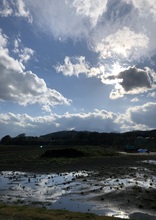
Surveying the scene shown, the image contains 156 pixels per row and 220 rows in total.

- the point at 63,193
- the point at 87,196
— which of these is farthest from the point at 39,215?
the point at 63,193

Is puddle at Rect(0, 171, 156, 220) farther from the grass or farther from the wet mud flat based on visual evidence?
the grass

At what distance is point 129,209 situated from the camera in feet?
79.5

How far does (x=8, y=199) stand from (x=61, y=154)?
65.2 metres

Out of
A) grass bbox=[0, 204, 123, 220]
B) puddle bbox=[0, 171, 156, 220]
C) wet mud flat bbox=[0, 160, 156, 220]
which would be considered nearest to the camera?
grass bbox=[0, 204, 123, 220]

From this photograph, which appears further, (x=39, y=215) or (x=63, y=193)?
(x=63, y=193)

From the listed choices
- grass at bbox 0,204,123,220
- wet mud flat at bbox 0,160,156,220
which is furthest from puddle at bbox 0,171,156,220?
grass at bbox 0,204,123,220

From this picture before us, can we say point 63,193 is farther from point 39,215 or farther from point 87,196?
point 39,215

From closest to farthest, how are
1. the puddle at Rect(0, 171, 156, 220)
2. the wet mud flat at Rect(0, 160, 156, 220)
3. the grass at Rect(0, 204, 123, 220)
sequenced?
the grass at Rect(0, 204, 123, 220), the wet mud flat at Rect(0, 160, 156, 220), the puddle at Rect(0, 171, 156, 220)

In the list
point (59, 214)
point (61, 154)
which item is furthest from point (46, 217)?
point (61, 154)

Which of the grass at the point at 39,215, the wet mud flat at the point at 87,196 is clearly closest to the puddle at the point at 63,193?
the wet mud flat at the point at 87,196

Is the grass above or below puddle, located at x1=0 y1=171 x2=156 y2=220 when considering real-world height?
below

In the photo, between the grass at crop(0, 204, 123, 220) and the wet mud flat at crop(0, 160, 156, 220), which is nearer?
the grass at crop(0, 204, 123, 220)

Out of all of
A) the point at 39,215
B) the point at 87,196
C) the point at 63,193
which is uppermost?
the point at 63,193

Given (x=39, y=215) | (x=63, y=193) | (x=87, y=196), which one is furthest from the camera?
(x=63, y=193)
